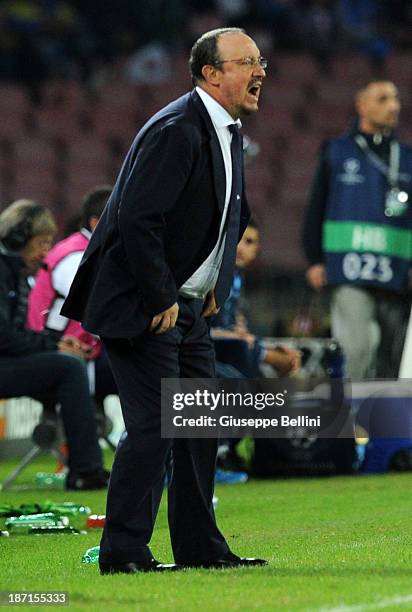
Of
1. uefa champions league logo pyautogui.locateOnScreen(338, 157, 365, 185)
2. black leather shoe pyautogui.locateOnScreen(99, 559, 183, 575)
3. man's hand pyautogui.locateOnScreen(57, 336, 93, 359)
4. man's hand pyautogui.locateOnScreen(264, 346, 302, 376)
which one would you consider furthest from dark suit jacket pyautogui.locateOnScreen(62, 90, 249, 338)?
uefa champions league logo pyautogui.locateOnScreen(338, 157, 365, 185)

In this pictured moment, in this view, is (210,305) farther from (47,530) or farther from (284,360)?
(284,360)

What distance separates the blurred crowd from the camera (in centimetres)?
2011

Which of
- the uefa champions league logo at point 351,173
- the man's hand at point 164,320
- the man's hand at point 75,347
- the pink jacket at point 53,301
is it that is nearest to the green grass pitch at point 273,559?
the man's hand at point 164,320

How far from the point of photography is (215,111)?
4.40 m

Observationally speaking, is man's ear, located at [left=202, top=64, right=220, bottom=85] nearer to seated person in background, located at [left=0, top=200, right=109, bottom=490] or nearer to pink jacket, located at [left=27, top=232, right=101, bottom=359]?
seated person in background, located at [left=0, top=200, right=109, bottom=490]

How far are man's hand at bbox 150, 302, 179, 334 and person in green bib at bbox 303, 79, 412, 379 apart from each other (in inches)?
178

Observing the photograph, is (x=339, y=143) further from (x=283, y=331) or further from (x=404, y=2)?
(x=404, y=2)

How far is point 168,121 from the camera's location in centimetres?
429

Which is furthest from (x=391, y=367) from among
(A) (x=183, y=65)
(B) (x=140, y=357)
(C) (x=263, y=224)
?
(A) (x=183, y=65)

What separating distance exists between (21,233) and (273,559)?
320 centimetres

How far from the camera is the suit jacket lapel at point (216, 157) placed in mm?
4367

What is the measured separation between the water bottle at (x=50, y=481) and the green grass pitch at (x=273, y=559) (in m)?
0.32

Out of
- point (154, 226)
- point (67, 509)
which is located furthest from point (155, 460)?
point (67, 509)

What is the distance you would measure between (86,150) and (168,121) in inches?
527
